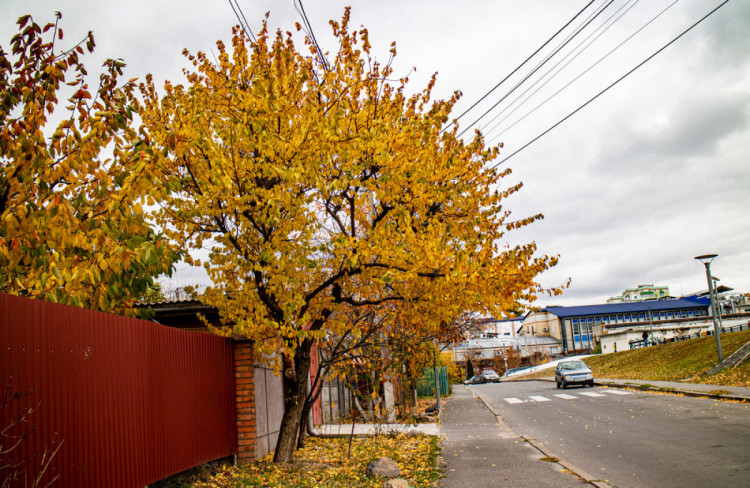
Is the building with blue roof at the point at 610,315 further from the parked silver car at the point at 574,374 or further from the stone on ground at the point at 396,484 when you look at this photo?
the stone on ground at the point at 396,484

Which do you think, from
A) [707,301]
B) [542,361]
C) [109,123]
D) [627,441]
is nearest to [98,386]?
[109,123]

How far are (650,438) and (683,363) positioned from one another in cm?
1868

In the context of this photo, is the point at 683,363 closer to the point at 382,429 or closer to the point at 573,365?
the point at 573,365

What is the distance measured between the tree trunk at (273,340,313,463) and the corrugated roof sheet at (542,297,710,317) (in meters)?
83.1

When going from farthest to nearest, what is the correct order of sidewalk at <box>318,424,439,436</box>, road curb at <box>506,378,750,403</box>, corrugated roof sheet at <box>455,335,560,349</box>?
corrugated roof sheet at <box>455,335,560,349</box>
road curb at <box>506,378,750,403</box>
sidewalk at <box>318,424,439,436</box>

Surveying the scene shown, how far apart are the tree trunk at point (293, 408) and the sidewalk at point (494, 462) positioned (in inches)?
102

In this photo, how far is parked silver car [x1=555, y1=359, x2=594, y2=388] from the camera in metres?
27.7

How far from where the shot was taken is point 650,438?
1053 cm

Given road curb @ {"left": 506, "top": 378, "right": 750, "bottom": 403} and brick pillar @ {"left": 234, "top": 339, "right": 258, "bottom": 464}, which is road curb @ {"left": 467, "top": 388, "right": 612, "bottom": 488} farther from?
road curb @ {"left": 506, "top": 378, "right": 750, "bottom": 403}

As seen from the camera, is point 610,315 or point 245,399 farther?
point 610,315

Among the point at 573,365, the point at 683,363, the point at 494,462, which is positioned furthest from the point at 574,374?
the point at 494,462

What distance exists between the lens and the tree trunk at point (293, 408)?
884cm

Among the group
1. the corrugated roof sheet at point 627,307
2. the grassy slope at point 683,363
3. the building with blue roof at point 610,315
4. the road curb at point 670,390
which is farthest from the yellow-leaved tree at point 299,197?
the corrugated roof sheet at point 627,307

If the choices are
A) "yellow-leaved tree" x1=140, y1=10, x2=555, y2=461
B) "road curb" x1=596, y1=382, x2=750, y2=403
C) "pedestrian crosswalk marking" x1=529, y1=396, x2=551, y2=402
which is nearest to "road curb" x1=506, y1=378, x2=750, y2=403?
"road curb" x1=596, y1=382, x2=750, y2=403
